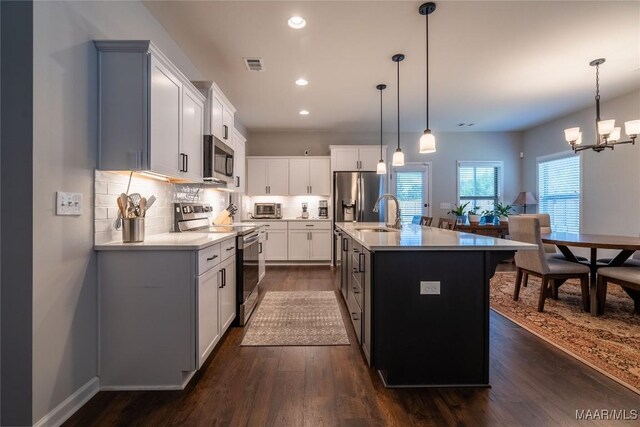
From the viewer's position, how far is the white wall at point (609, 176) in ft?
13.6

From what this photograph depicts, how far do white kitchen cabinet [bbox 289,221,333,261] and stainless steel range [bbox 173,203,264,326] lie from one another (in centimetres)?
229

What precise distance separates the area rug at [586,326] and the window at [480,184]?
2.74 m

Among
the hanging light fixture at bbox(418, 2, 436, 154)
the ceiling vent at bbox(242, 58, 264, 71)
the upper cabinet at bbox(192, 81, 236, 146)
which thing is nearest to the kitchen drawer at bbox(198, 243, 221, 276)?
the upper cabinet at bbox(192, 81, 236, 146)

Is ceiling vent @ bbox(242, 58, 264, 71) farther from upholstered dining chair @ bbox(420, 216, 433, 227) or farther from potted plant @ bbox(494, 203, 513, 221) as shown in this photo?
potted plant @ bbox(494, 203, 513, 221)

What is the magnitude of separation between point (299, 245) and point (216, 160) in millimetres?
3006

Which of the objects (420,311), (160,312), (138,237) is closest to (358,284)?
(420,311)

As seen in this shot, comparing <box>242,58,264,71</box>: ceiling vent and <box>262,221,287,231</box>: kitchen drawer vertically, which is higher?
<box>242,58,264,71</box>: ceiling vent

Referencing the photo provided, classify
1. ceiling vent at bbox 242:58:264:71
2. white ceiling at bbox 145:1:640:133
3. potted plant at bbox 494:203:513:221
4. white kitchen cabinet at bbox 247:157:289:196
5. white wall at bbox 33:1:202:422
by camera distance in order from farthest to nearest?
potted plant at bbox 494:203:513:221, white kitchen cabinet at bbox 247:157:289:196, ceiling vent at bbox 242:58:264:71, white ceiling at bbox 145:1:640:133, white wall at bbox 33:1:202:422

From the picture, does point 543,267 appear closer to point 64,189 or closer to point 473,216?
point 473,216

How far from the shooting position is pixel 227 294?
8.15 feet

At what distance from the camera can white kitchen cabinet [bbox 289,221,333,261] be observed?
18.7ft

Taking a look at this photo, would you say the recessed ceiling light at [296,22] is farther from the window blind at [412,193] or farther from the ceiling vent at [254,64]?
the window blind at [412,193]

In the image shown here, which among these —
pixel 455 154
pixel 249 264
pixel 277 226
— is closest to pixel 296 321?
pixel 249 264

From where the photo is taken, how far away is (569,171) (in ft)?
17.1
